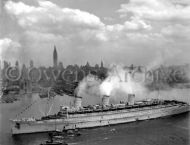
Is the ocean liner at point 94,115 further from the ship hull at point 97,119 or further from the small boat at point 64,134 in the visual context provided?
the small boat at point 64,134

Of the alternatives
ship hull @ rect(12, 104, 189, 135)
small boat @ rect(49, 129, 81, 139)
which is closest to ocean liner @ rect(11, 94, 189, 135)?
ship hull @ rect(12, 104, 189, 135)

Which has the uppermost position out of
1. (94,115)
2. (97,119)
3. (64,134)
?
(94,115)

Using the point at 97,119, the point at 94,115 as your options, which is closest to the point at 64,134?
the point at 94,115

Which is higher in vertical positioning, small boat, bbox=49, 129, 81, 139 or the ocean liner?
the ocean liner

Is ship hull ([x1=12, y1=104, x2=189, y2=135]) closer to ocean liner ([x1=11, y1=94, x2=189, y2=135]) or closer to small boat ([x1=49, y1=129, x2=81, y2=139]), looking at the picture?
ocean liner ([x1=11, y1=94, x2=189, y2=135])

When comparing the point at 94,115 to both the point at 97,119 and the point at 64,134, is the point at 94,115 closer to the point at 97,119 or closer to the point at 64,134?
the point at 97,119

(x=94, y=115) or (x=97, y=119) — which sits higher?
(x=94, y=115)

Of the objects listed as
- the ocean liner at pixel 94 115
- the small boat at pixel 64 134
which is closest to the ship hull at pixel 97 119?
the ocean liner at pixel 94 115

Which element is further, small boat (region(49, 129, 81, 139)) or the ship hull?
the ship hull

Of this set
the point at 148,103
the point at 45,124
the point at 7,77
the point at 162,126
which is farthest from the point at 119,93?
the point at 7,77
